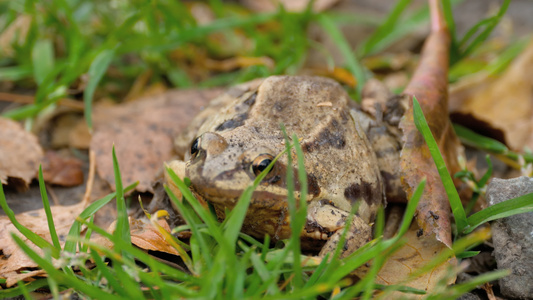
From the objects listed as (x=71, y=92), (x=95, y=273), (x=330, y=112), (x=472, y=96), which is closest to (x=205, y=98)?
(x=71, y=92)

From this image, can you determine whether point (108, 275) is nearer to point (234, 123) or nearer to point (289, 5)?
point (234, 123)

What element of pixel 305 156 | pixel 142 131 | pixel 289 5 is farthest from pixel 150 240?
pixel 289 5

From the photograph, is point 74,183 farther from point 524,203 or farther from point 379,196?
point 524,203

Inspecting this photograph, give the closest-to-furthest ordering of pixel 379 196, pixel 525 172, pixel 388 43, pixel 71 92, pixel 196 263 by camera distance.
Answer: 1. pixel 196 263
2. pixel 379 196
3. pixel 525 172
4. pixel 71 92
5. pixel 388 43

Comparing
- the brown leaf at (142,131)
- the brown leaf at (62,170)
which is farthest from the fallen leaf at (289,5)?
the brown leaf at (62,170)

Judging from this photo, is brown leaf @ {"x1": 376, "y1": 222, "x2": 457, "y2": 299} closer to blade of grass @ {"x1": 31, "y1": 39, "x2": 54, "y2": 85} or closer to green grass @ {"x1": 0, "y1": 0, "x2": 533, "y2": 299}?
green grass @ {"x1": 0, "y1": 0, "x2": 533, "y2": 299}

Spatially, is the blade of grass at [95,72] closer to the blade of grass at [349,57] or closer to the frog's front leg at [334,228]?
the frog's front leg at [334,228]

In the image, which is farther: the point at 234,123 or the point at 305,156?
the point at 234,123

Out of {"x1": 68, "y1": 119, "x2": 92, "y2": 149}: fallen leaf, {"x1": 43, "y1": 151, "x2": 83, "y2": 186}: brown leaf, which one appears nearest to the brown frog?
{"x1": 43, "y1": 151, "x2": 83, "y2": 186}: brown leaf
